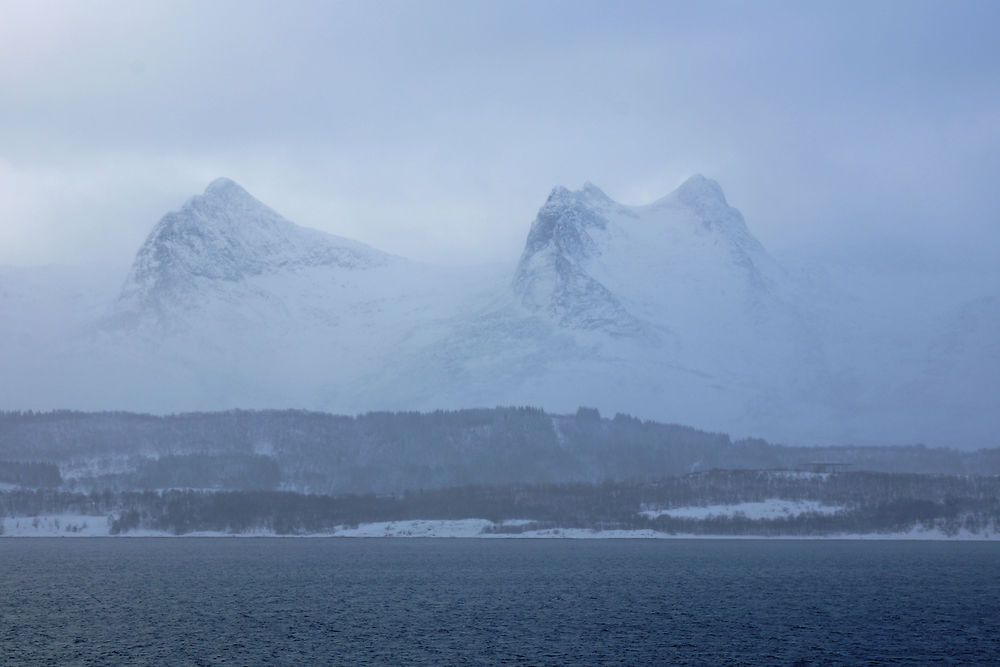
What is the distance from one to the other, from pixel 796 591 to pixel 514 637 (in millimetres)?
66483

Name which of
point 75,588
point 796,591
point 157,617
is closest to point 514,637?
point 157,617

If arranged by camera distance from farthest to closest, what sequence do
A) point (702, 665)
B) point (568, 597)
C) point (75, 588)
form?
point (75, 588)
point (568, 597)
point (702, 665)

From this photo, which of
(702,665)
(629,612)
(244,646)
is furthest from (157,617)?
(702,665)

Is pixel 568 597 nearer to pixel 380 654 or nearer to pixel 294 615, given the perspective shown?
pixel 294 615

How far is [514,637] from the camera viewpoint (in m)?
130

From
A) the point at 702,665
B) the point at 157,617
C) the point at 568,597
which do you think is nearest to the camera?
the point at 702,665

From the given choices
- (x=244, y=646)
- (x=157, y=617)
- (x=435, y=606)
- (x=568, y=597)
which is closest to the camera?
(x=244, y=646)

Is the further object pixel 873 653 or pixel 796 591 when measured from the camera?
pixel 796 591

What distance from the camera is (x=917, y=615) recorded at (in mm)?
148000

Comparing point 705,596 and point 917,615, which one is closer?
point 917,615

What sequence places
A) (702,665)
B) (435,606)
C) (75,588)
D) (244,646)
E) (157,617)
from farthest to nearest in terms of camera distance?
(75,588)
(435,606)
(157,617)
(244,646)
(702,665)

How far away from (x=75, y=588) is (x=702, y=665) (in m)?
108

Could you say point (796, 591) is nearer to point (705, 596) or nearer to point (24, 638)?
point (705, 596)

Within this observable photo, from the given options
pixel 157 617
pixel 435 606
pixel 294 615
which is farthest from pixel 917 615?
pixel 157 617
